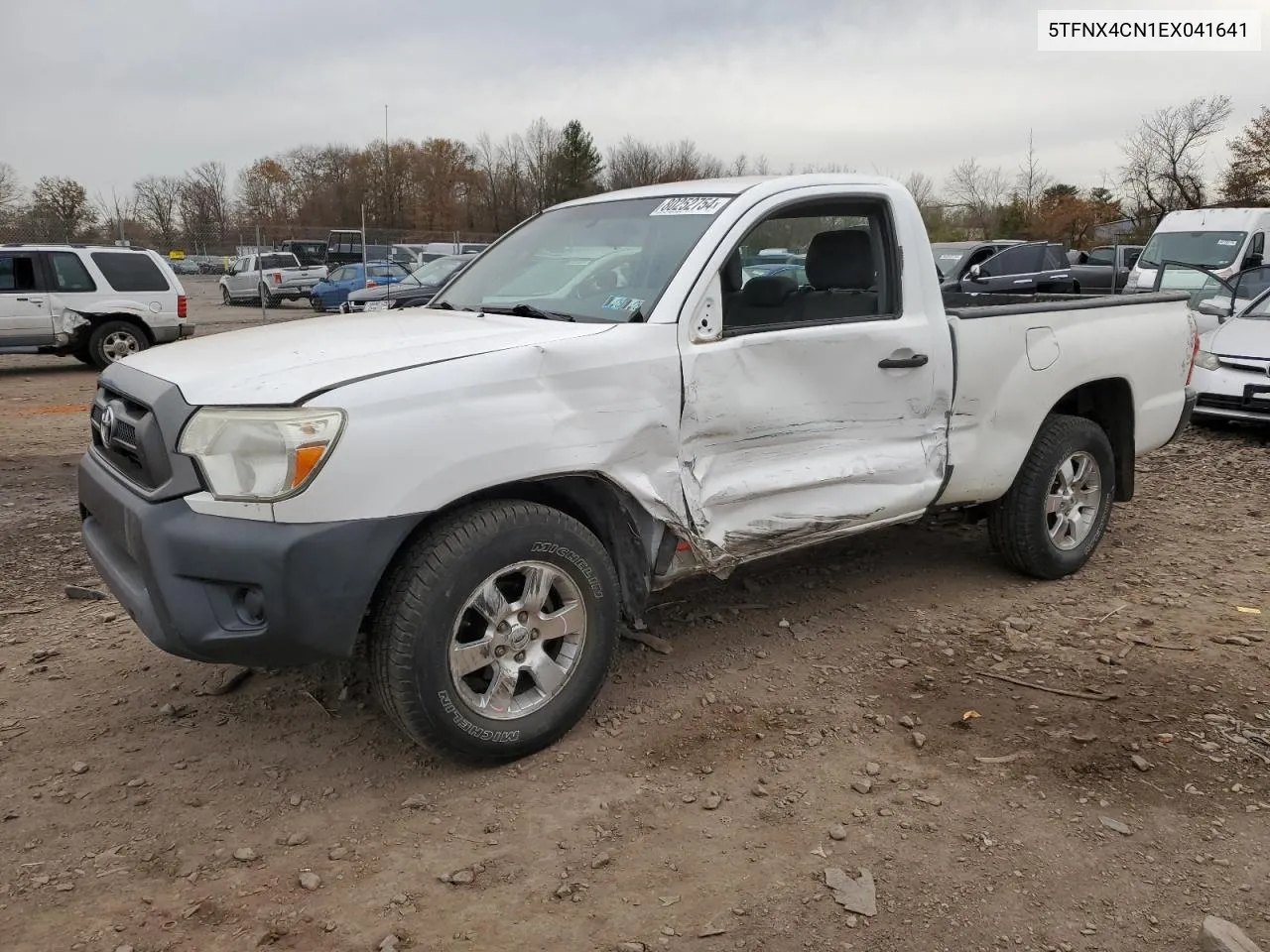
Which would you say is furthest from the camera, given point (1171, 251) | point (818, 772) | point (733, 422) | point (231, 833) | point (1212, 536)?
point (1171, 251)

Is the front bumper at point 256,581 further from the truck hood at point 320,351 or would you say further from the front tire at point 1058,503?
the front tire at point 1058,503

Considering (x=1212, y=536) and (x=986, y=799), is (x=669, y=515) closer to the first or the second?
(x=986, y=799)

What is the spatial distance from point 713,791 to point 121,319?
523 inches

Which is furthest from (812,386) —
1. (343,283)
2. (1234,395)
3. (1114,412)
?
(343,283)

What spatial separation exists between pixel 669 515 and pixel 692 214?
47.1 inches

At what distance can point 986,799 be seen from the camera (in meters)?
3.12

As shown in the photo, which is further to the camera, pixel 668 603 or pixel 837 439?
pixel 668 603

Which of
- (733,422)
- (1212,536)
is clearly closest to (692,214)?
(733,422)

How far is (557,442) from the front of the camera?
3150mm

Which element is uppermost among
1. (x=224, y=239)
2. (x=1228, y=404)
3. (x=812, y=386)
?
(x=224, y=239)

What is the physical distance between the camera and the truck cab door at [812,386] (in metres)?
3.56

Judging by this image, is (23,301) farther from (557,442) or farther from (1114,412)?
(1114,412)

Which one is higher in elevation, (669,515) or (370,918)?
(669,515)

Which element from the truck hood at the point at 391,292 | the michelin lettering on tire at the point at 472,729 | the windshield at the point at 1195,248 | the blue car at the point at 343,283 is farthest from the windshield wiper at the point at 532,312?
the blue car at the point at 343,283
